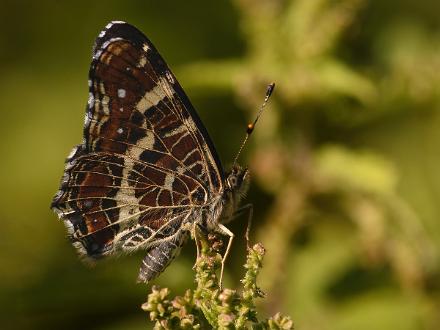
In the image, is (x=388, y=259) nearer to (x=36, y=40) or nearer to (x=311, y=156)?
(x=311, y=156)

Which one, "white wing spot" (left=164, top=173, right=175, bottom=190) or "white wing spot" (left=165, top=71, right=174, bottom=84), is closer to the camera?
"white wing spot" (left=165, top=71, right=174, bottom=84)

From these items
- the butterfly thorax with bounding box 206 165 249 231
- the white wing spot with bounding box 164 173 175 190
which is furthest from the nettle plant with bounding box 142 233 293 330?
the white wing spot with bounding box 164 173 175 190

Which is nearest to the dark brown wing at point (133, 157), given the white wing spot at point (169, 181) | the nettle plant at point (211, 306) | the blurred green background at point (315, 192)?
the white wing spot at point (169, 181)

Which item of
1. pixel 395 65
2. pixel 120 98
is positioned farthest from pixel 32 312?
pixel 395 65

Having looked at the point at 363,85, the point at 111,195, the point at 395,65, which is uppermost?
the point at 395,65

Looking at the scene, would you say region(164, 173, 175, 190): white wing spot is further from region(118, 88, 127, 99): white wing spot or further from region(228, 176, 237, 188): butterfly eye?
region(118, 88, 127, 99): white wing spot

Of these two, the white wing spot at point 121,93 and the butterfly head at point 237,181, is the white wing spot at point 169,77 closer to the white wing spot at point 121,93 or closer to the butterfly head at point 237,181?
the white wing spot at point 121,93

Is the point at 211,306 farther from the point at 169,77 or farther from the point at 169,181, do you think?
the point at 169,77

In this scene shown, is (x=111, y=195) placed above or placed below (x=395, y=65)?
below

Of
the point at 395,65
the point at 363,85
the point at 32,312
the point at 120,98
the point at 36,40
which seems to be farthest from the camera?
the point at 36,40
